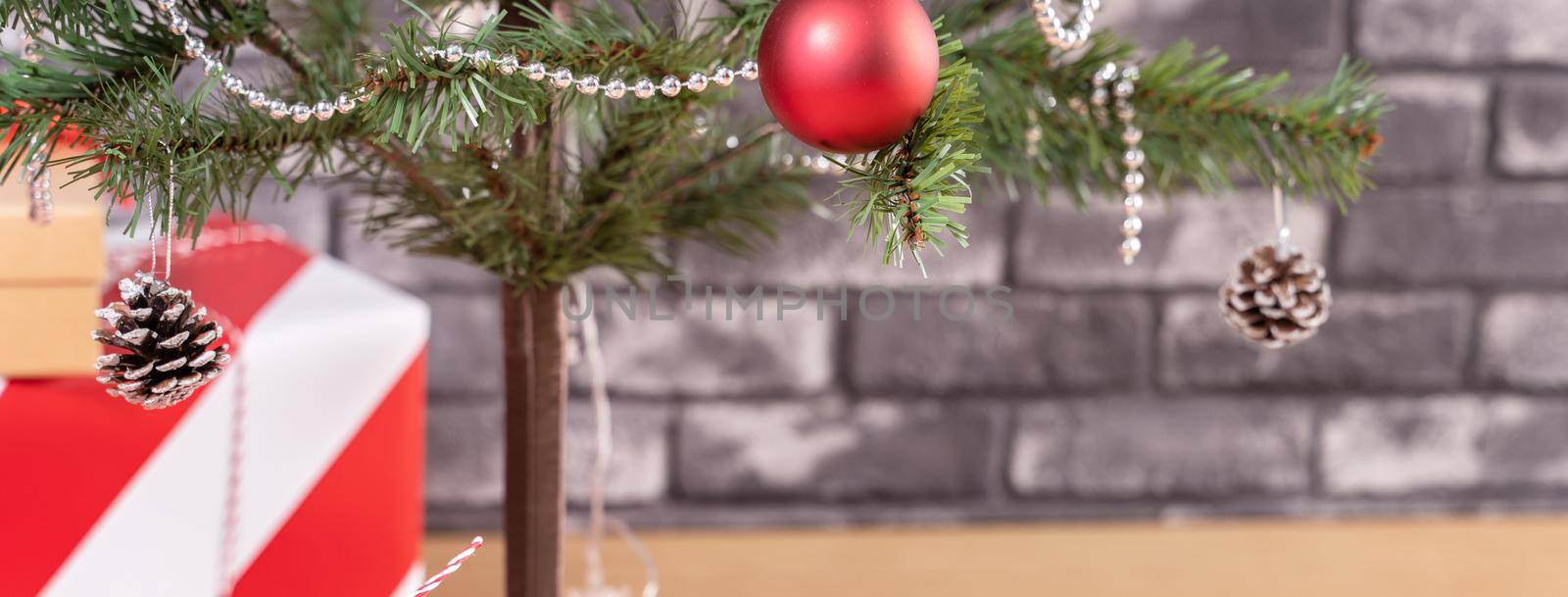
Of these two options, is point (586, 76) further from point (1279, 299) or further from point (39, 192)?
point (1279, 299)

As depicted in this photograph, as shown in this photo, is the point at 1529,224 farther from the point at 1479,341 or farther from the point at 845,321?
the point at 845,321

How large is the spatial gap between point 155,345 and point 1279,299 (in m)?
0.44

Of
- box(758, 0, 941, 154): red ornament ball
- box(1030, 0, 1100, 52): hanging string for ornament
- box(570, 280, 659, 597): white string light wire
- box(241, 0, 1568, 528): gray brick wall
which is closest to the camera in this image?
box(758, 0, 941, 154): red ornament ball

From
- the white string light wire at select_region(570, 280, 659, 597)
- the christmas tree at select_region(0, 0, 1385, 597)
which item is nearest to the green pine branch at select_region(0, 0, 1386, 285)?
the christmas tree at select_region(0, 0, 1385, 597)

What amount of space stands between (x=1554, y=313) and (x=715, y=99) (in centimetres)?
76

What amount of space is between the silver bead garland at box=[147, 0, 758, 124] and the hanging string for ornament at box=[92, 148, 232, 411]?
0.12 ft

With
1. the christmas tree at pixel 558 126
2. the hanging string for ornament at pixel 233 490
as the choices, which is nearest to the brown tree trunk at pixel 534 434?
the christmas tree at pixel 558 126

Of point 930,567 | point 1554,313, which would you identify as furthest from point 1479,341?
point 930,567

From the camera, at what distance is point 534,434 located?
0.51m

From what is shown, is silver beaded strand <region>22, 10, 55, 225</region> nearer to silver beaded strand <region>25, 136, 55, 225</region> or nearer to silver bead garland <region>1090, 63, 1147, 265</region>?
silver beaded strand <region>25, 136, 55, 225</region>

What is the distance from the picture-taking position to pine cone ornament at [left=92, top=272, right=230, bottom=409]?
371mm

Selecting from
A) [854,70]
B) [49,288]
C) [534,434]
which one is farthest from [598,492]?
[854,70]

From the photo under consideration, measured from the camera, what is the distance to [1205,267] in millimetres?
846

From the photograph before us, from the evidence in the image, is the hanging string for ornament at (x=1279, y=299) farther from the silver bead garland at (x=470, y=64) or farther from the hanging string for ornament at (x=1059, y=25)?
the silver bead garland at (x=470, y=64)
